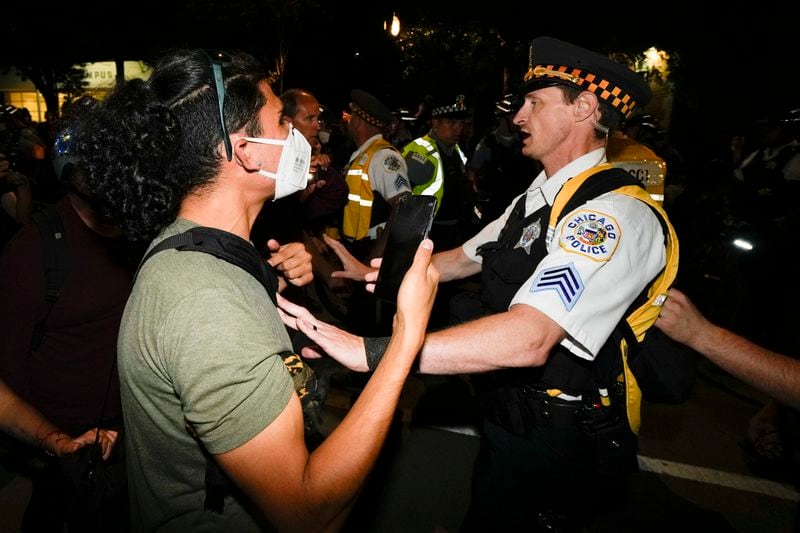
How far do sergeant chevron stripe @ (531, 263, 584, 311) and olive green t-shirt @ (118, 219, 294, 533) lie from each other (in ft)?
2.71

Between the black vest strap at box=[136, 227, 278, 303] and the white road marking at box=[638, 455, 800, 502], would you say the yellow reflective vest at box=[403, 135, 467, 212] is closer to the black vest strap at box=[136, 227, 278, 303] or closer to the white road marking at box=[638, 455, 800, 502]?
the white road marking at box=[638, 455, 800, 502]

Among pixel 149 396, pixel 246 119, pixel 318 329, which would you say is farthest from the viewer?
pixel 318 329

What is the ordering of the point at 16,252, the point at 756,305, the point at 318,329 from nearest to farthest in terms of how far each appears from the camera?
the point at 318,329, the point at 16,252, the point at 756,305

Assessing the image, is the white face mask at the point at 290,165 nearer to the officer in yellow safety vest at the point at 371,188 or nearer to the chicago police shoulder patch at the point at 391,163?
the officer in yellow safety vest at the point at 371,188

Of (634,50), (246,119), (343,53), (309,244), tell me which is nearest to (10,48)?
(343,53)

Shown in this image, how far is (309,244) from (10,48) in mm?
36118

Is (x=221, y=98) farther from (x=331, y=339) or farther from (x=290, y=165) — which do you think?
(x=331, y=339)

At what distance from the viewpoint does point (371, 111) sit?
5203 millimetres

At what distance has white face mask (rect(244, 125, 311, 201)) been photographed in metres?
1.57

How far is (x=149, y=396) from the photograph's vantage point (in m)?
1.24

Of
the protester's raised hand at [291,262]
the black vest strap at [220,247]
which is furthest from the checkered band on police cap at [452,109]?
the black vest strap at [220,247]

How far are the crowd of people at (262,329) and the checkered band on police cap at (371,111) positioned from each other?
2829mm

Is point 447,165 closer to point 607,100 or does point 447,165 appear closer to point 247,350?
point 607,100

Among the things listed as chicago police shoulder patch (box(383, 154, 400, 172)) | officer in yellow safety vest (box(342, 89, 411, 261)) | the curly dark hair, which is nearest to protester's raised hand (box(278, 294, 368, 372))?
the curly dark hair
